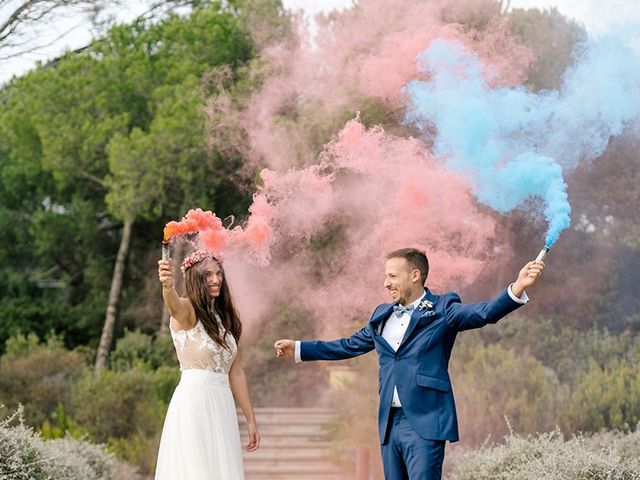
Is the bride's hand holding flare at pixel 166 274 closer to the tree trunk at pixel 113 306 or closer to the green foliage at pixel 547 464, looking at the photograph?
the green foliage at pixel 547 464

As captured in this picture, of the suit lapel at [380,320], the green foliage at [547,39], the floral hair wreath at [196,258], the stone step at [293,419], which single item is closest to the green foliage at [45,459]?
the floral hair wreath at [196,258]

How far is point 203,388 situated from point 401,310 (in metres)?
1.06

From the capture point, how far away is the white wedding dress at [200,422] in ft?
15.3

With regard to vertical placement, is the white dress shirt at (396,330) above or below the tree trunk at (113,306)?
below

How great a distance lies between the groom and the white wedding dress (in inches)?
30.1

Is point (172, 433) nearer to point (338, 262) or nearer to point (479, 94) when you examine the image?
point (479, 94)

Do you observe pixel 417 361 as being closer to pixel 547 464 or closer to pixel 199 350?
pixel 199 350

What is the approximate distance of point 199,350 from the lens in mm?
4766

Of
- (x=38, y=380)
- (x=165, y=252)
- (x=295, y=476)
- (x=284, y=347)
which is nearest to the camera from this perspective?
(x=165, y=252)

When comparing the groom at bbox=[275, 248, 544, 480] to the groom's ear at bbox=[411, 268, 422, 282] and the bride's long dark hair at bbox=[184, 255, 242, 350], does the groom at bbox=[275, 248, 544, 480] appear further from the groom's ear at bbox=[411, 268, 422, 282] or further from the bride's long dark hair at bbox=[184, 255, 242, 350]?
the bride's long dark hair at bbox=[184, 255, 242, 350]

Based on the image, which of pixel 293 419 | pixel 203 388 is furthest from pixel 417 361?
pixel 293 419

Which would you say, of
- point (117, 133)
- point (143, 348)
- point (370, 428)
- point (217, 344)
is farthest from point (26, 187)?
point (217, 344)

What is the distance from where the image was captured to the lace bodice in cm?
477

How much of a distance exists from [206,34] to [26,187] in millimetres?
5446
